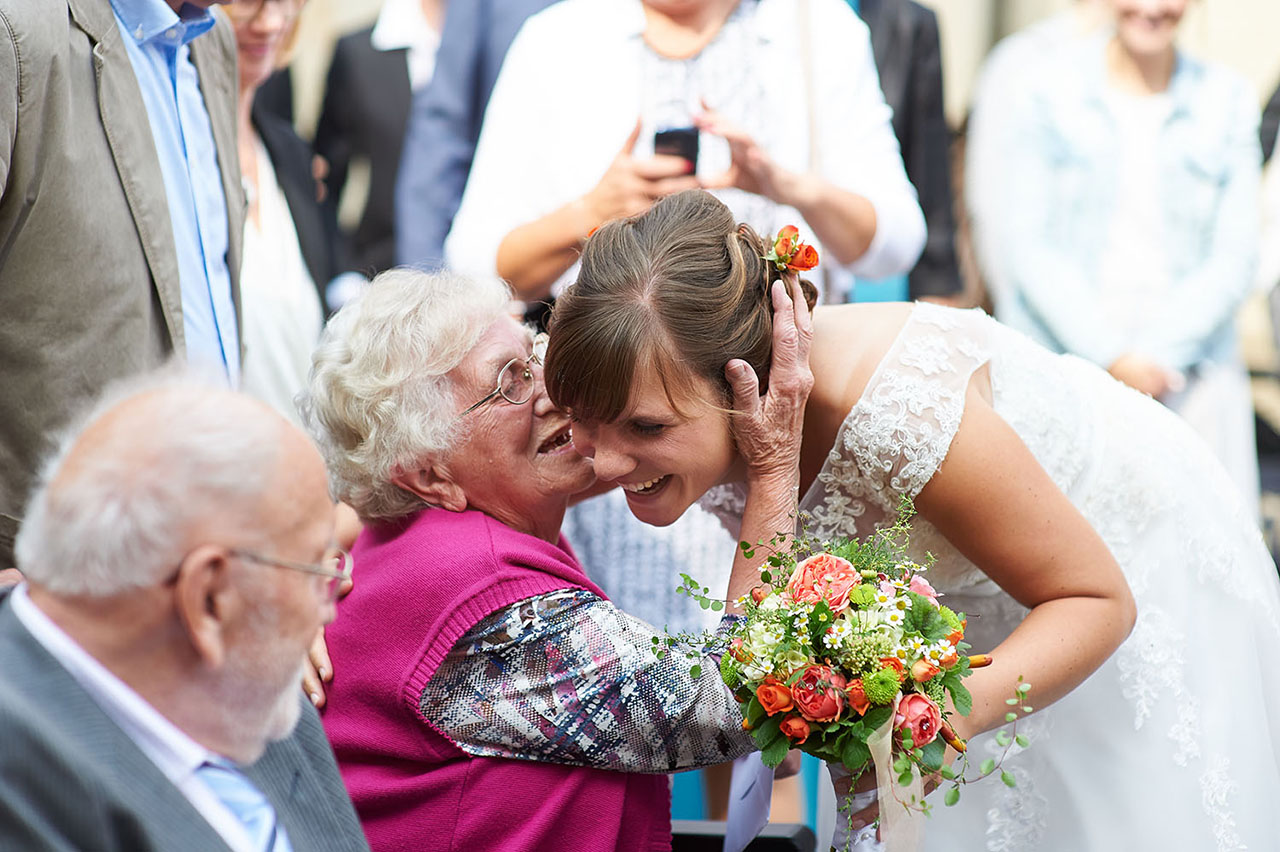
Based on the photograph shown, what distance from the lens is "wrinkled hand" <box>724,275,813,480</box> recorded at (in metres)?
2.12

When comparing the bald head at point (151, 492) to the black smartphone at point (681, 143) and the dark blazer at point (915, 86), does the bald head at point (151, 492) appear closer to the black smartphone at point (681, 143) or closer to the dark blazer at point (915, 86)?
the black smartphone at point (681, 143)

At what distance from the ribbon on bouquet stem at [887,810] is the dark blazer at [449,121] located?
256 cm

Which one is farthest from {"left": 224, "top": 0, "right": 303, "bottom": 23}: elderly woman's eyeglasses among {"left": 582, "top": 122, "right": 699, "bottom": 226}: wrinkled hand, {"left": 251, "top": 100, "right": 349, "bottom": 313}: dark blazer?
{"left": 582, "top": 122, "right": 699, "bottom": 226}: wrinkled hand

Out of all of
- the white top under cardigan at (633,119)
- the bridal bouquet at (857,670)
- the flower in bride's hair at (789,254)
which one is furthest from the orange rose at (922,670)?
the white top under cardigan at (633,119)

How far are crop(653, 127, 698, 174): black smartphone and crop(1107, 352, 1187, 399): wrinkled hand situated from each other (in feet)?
6.63

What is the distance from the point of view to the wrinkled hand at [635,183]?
3146mm

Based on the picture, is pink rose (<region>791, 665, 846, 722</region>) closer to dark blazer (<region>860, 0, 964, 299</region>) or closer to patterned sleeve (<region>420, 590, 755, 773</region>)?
patterned sleeve (<region>420, 590, 755, 773</region>)

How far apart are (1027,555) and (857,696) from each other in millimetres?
500

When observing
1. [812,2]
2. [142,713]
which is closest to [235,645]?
[142,713]

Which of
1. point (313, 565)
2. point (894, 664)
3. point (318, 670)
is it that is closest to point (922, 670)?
point (894, 664)

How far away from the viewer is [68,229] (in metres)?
2.38

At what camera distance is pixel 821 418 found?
Result: 7.42 feet

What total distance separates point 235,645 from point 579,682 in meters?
0.66

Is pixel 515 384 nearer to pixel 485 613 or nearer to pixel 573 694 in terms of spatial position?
pixel 485 613
